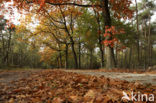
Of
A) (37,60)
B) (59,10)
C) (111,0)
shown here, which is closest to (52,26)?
(59,10)

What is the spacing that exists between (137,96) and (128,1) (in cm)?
955

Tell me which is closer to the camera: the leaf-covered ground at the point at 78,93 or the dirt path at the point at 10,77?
the leaf-covered ground at the point at 78,93

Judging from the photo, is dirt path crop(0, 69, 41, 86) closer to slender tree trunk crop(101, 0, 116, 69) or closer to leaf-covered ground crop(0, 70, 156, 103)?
leaf-covered ground crop(0, 70, 156, 103)

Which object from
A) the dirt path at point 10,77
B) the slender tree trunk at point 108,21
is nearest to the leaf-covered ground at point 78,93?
the dirt path at point 10,77

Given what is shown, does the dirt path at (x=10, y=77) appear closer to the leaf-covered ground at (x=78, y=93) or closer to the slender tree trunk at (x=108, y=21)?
the leaf-covered ground at (x=78, y=93)

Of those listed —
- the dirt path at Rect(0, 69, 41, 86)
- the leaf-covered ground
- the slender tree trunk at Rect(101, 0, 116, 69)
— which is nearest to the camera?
the leaf-covered ground

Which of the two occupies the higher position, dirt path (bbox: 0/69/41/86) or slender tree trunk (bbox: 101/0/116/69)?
slender tree trunk (bbox: 101/0/116/69)

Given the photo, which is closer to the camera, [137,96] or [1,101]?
[137,96]

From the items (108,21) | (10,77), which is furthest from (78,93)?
(108,21)

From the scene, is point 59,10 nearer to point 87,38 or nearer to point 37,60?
point 87,38

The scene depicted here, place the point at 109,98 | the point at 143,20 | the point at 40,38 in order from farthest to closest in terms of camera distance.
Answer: the point at 143,20 → the point at 40,38 → the point at 109,98

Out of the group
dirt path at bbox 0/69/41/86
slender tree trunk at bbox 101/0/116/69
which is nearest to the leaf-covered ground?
dirt path at bbox 0/69/41/86

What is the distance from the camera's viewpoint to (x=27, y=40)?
53.0 ft

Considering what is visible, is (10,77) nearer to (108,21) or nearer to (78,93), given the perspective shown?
(78,93)
